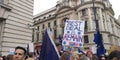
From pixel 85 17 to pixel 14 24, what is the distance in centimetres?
2717

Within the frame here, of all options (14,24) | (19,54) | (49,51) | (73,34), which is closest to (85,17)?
(14,24)

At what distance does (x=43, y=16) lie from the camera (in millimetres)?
48594

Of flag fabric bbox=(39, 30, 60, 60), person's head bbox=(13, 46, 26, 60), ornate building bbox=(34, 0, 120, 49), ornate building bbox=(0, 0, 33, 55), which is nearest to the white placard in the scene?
flag fabric bbox=(39, 30, 60, 60)

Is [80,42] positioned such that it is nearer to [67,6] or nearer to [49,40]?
[49,40]

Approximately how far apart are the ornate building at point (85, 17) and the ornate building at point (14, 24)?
23.6 m

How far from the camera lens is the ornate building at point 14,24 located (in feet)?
30.1

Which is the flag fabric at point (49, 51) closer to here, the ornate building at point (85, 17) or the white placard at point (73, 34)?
the white placard at point (73, 34)

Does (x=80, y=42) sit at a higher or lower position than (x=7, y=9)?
lower

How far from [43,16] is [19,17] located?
38.5 m

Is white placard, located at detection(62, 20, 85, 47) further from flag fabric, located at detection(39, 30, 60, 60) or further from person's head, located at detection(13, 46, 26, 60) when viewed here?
person's head, located at detection(13, 46, 26, 60)

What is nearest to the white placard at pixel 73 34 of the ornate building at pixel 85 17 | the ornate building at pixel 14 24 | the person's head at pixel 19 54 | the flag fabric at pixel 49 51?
the flag fabric at pixel 49 51

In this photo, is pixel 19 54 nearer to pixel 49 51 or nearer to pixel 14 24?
pixel 49 51

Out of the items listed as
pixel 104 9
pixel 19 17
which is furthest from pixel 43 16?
pixel 19 17

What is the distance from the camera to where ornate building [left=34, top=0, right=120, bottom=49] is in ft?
112
